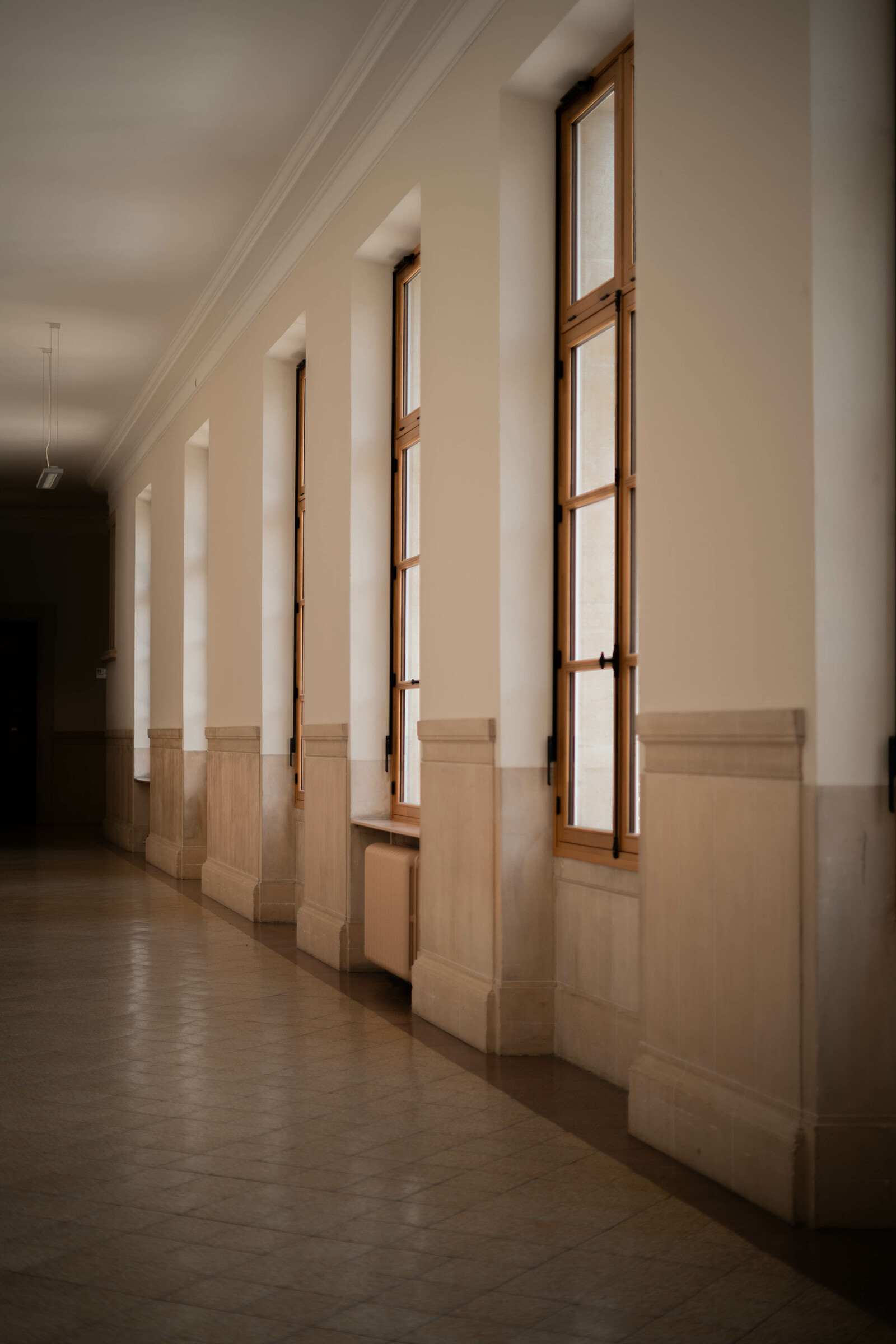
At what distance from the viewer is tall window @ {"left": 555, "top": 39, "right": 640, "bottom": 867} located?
4547 mm

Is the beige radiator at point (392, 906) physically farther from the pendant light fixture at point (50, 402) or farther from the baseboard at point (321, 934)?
the pendant light fixture at point (50, 402)

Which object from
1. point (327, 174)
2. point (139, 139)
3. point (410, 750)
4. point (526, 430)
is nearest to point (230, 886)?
point (410, 750)

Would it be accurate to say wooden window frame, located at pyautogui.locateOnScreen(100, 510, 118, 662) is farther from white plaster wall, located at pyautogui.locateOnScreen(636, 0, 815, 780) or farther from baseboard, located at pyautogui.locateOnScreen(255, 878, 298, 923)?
white plaster wall, located at pyautogui.locateOnScreen(636, 0, 815, 780)

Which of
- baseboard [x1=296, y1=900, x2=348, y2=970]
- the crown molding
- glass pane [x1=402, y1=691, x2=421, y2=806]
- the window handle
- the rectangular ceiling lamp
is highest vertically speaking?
the crown molding

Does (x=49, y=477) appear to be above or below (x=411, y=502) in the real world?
above

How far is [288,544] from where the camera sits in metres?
9.09

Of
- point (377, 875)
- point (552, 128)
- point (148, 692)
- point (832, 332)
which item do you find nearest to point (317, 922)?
point (377, 875)

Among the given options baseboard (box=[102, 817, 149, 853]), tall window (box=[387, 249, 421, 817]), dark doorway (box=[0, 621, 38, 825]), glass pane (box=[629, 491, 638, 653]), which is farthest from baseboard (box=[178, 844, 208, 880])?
glass pane (box=[629, 491, 638, 653])

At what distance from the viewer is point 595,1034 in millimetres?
4613

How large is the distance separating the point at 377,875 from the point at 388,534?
1.92 m

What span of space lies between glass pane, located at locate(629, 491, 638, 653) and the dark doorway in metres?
15.3

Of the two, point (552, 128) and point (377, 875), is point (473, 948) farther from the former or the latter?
point (552, 128)

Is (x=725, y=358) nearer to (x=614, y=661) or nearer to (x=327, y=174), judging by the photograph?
(x=614, y=661)

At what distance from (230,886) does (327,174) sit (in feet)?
16.8
